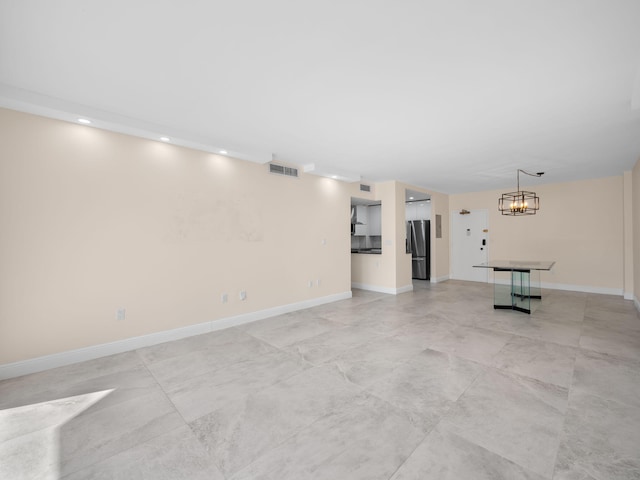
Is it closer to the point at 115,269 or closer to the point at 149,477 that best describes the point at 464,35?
the point at 149,477

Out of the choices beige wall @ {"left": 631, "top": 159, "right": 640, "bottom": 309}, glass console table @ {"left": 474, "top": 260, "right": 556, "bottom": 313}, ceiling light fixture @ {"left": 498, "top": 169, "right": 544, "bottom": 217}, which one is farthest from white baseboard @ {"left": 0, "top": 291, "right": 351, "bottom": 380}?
beige wall @ {"left": 631, "top": 159, "right": 640, "bottom": 309}

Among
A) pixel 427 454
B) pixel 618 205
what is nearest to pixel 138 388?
pixel 427 454

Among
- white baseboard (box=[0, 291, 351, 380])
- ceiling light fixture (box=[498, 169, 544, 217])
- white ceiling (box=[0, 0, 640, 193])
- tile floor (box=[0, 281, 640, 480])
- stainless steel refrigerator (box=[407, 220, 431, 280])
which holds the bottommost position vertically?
tile floor (box=[0, 281, 640, 480])

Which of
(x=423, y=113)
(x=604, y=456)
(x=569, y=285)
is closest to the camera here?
(x=604, y=456)

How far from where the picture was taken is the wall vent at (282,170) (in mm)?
4793

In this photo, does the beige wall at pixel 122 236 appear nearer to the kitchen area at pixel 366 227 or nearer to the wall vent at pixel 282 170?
the wall vent at pixel 282 170

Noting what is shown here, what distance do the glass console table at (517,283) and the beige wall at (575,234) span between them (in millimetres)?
618

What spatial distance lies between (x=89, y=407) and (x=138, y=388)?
13.9 inches

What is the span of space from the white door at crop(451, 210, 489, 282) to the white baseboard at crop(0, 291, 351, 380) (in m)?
5.90

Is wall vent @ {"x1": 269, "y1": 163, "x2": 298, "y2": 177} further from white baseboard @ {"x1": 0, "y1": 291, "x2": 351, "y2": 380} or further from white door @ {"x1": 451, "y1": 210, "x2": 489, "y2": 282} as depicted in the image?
white door @ {"x1": 451, "y1": 210, "x2": 489, "y2": 282}

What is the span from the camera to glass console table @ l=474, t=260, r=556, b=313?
15.9ft

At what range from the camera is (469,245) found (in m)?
8.31

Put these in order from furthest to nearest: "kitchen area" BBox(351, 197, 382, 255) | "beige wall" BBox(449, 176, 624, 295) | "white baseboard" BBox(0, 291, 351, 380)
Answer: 1. "kitchen area" BBox(351, 197, 382, 255)
2. "beige wall" BBox(449, 176, 624, 295)
3. "white baseboard" BBox(0, 291, 351, 380)

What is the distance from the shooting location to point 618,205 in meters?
6.22
